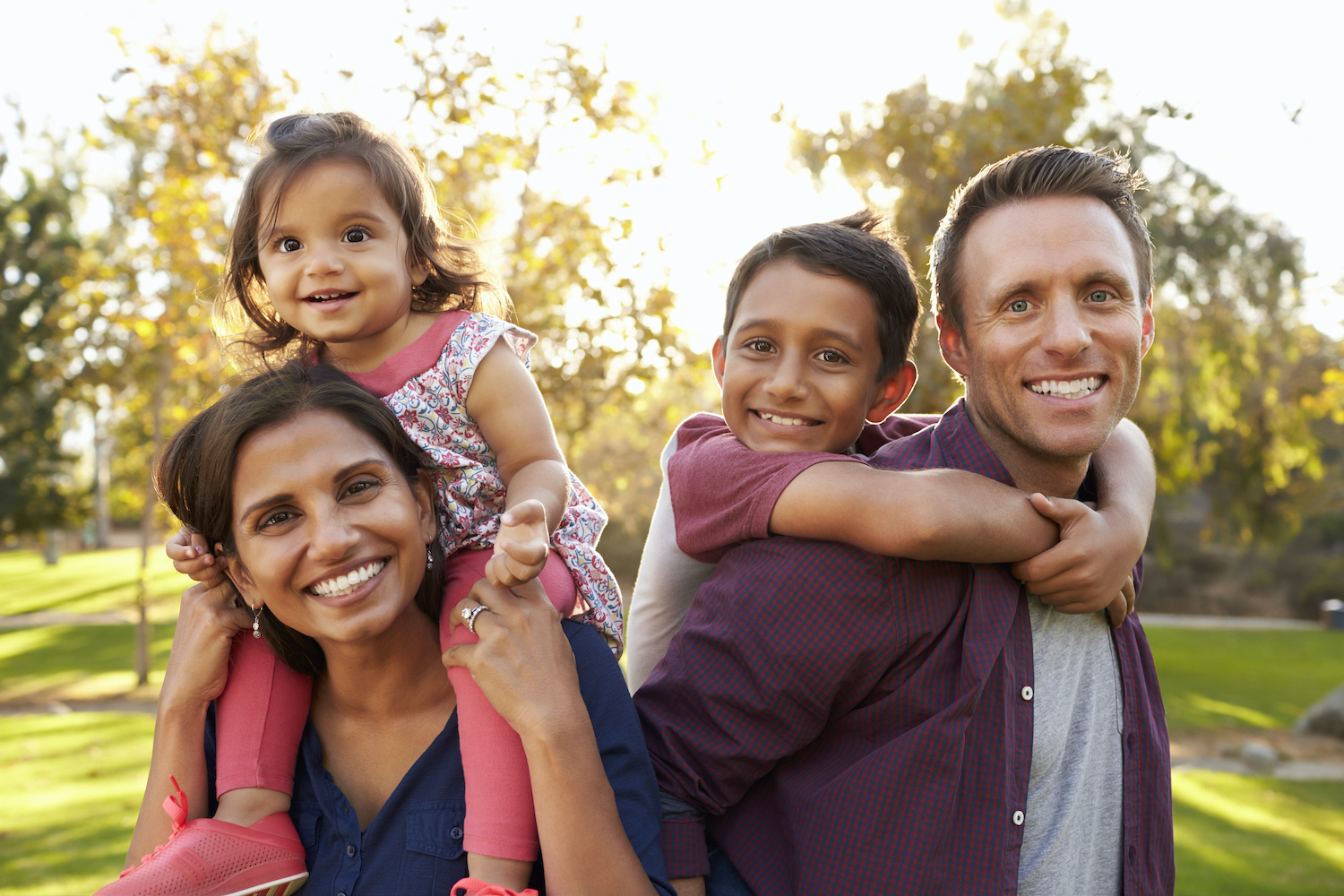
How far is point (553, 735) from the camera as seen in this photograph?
196cm

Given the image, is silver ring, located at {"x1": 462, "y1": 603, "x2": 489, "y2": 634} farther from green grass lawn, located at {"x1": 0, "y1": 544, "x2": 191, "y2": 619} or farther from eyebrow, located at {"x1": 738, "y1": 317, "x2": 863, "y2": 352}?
green grass lawn, located at {"x1": 0, "y1": 544, "x2": 191, "y2": 619}

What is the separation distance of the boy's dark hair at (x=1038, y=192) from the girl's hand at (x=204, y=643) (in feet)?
5.92

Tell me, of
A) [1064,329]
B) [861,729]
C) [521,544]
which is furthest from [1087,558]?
[521,544]

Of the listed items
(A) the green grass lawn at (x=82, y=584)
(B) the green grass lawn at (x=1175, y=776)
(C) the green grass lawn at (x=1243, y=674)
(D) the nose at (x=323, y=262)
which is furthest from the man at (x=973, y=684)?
(A) the green grass lawn at (x=82, y=584)

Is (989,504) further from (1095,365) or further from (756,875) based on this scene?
(756,875)

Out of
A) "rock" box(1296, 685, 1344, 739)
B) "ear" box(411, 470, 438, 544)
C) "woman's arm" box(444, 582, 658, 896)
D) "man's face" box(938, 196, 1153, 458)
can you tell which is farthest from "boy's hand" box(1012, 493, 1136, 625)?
"rock" box(1296, 685, 1344, 739)

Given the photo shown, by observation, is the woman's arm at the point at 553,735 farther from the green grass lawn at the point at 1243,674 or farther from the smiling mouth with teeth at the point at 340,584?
the green grass lawn at the point at 1243,674

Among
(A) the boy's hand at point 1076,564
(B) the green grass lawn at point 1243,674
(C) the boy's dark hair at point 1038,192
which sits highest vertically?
(C) the boy's dark hair at point 1038,192

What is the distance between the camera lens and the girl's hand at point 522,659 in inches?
78.3

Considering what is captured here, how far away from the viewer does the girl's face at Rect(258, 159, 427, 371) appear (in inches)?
93.8

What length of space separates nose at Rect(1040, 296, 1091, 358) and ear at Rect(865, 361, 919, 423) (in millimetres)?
439

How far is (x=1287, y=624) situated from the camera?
68.3ft

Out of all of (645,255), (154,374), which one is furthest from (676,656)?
(154,374)

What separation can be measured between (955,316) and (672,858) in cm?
131
